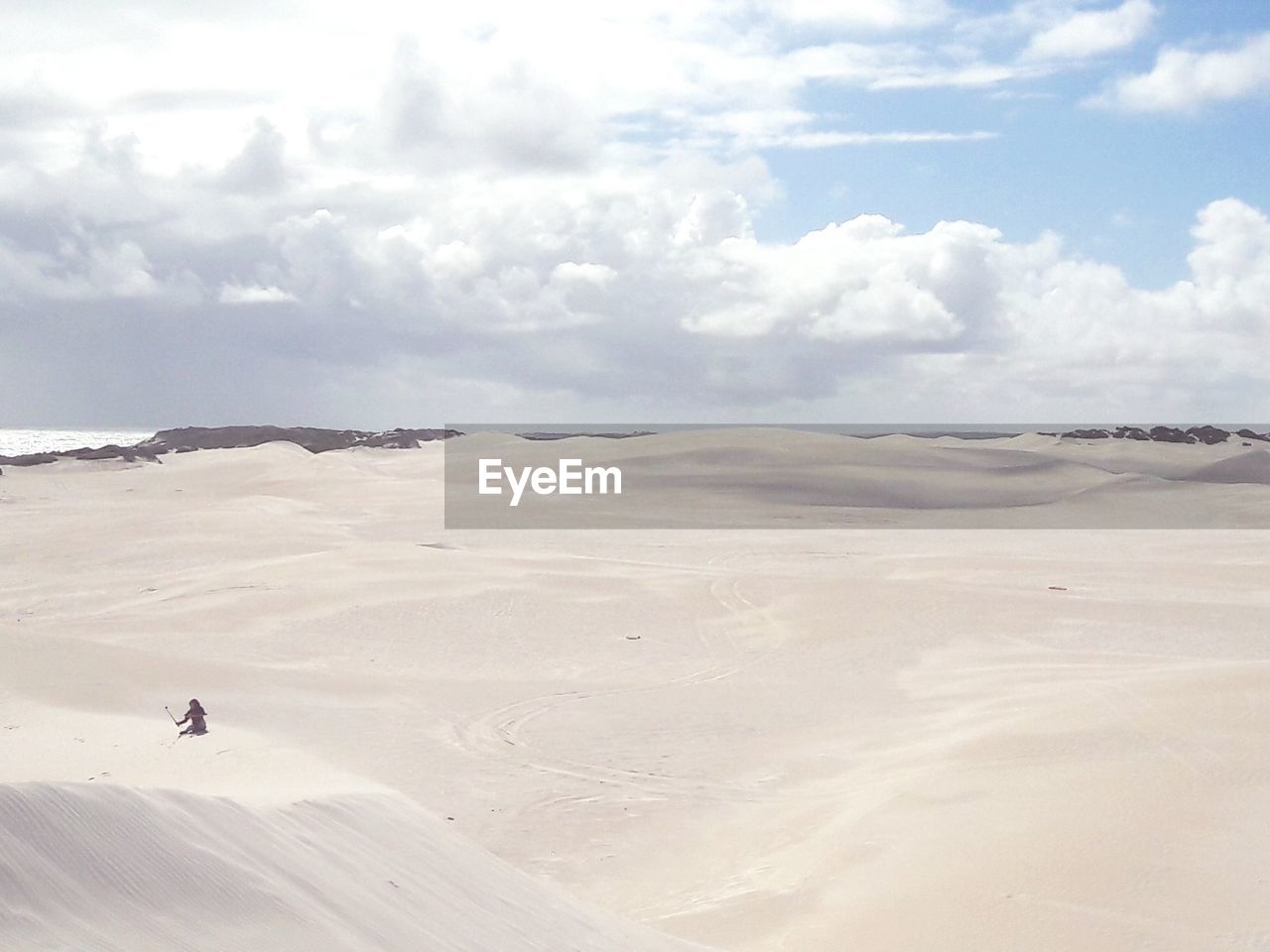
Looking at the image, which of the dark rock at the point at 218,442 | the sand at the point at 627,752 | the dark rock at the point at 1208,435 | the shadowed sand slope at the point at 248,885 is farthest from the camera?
the dark rock at the point at 1208,435

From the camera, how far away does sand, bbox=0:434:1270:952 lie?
186 inches

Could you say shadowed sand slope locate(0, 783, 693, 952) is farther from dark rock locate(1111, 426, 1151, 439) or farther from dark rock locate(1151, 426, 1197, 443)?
dark rock locate(1111, 426, 1151, 439)

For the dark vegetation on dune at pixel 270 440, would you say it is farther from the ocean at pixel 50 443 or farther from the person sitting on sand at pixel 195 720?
the person sitting on sand at pixel 195 720

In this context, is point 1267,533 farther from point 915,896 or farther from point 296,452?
point 296,452

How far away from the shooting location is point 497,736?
1154 centimetres

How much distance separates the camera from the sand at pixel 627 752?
473cm

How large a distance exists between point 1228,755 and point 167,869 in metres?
7.80

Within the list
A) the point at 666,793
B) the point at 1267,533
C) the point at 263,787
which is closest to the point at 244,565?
the point at 666,793

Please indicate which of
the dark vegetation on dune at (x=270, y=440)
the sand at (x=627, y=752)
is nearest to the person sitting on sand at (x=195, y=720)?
the sand at (x=627, y=752)

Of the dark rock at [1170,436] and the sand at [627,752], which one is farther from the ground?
the dark rock at [1170,436]

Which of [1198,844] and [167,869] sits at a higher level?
[167,869]
